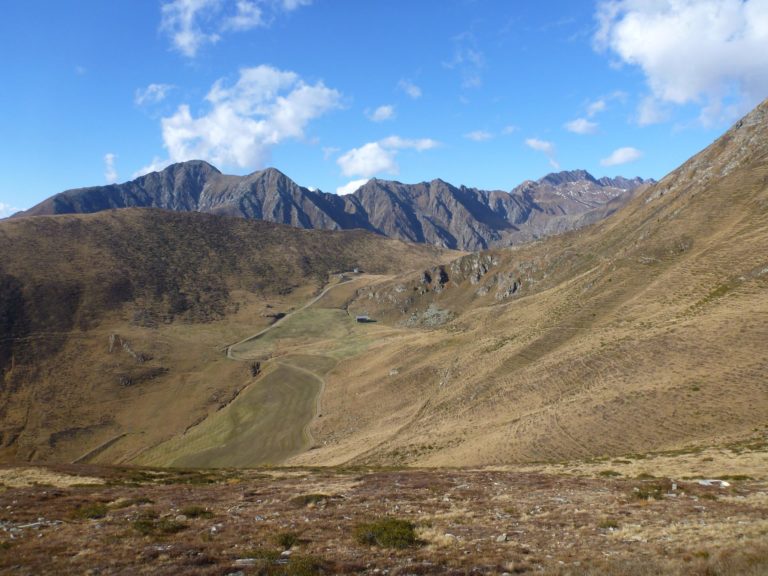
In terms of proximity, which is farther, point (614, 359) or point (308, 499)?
point (614, 359)

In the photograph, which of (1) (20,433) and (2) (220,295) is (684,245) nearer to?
(1) (20,433)

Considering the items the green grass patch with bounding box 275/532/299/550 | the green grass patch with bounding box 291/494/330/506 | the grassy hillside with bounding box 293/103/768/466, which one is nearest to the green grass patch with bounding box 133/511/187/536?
the green grass patch with bounding box 275/532/299/550

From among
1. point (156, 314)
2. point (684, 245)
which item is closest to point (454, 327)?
point (684, 245)

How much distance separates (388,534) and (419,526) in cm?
239

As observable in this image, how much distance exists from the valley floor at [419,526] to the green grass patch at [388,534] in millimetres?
95

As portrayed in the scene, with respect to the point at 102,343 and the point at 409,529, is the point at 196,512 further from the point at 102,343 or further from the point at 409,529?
the point at 102,343

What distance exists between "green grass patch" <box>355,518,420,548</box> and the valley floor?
95 millimetres

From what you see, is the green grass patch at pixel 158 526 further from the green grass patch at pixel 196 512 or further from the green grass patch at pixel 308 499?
the green grass patch at pixel 308 499

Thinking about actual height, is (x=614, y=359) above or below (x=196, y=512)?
above

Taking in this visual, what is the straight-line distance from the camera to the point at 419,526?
18062 mm

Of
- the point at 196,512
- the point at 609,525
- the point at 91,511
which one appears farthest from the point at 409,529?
the point at 91,511

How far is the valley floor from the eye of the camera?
13195 millimetres

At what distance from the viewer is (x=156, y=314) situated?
6550 inches

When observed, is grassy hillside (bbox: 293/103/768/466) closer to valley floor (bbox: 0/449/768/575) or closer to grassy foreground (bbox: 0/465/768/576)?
valley floor (bbox: 0/449/768/575)
